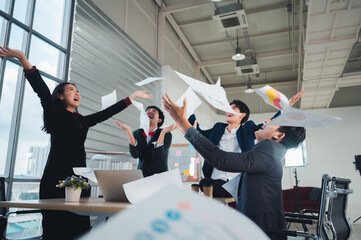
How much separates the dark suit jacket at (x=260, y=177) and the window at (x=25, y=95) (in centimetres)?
237

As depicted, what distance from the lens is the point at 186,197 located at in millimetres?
225

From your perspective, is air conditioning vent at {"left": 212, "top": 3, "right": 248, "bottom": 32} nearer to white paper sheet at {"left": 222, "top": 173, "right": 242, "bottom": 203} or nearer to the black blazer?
the black blazer

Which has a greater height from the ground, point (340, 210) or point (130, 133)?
point (130, 133)

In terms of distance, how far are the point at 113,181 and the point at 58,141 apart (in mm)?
552

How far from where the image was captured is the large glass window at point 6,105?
2803mm

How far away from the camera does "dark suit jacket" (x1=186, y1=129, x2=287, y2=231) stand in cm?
122

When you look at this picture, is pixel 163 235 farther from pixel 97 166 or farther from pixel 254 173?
pixel 97 166

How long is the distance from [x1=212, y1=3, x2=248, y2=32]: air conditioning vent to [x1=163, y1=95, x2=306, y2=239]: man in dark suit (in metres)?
4.52

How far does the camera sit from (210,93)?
1362 millimetres

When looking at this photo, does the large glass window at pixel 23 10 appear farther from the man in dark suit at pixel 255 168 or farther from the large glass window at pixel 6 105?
the man in dark suit at pixel 255 168

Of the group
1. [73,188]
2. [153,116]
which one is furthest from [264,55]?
[73,188]

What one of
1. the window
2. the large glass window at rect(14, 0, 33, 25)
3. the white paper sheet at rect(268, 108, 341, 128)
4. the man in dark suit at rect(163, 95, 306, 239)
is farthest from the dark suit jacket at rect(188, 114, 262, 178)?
the large glass window at rect(14, 0, 33, 25)

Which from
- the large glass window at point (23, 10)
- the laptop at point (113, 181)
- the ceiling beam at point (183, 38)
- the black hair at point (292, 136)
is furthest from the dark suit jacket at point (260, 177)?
the ceiling beam at point (183, 38)

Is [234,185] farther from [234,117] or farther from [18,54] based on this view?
[18,54]
